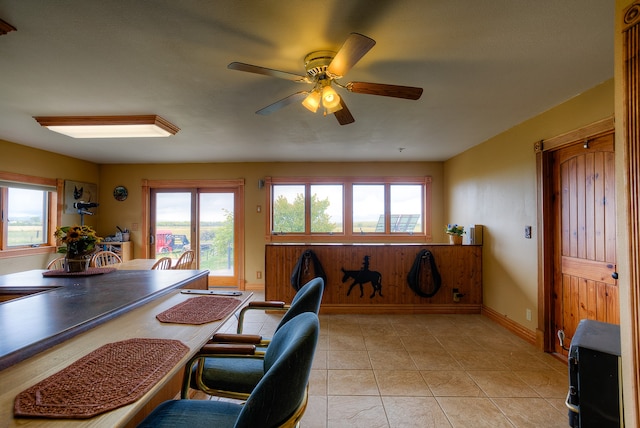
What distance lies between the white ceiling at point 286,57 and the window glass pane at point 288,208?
84.3 inches

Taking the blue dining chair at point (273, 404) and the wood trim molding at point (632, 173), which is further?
the wood trim molding at point (632, 173)

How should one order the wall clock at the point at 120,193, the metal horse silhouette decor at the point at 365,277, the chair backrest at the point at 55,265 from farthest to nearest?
the wall clock at the point at 120,193, the metal horse silhouette decor at the point at 365,277, the chair backrest at the point at 55,265

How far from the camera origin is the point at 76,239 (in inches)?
87.1

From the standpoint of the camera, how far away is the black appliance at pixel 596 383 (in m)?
1.27

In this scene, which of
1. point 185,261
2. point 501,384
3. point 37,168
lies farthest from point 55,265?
point 501,384

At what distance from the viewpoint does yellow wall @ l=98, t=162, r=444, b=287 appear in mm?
5445

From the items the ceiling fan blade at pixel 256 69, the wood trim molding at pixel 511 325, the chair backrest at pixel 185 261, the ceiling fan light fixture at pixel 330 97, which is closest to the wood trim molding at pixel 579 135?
the wood trim molding at pixel 511 325

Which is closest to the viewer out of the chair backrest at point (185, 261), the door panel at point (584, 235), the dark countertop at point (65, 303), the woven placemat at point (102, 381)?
the woven placemat at point (102, 381)

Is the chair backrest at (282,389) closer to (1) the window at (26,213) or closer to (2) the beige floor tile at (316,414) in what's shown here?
(2) the beige floor tile at (316,414)

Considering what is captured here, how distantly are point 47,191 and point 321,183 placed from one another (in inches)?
179

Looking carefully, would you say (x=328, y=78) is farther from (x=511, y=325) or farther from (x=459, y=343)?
(x=511, y=325)

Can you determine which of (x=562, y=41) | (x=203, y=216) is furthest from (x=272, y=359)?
(x=203, y=216)

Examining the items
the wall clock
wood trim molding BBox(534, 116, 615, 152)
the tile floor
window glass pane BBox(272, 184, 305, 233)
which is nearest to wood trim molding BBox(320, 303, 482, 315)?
the tile floor

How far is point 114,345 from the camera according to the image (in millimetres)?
1187
